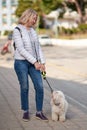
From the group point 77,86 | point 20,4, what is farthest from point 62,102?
point 20,4

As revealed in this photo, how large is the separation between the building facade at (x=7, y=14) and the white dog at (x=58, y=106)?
90.6m

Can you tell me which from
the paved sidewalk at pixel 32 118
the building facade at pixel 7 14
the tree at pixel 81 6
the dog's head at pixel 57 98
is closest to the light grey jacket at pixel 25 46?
the dog's head at pixel 57 98

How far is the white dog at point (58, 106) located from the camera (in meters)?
8.56

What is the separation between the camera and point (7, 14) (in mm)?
104250

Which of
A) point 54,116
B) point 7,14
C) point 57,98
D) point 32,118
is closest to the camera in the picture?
point 57,98

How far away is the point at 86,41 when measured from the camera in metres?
53.7

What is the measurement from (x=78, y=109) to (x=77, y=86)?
5562 millimetres

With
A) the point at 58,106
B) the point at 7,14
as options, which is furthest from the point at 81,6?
the point at 58,106

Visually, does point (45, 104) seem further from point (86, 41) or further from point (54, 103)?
point (86, 41)

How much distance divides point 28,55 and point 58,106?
3.21ft

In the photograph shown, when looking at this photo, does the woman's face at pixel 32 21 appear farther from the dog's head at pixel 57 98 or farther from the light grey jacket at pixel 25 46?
the dog's head at pixel 57 98

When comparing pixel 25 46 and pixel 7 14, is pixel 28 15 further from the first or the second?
pixel 7 14

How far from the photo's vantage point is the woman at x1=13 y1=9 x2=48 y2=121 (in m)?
8.56

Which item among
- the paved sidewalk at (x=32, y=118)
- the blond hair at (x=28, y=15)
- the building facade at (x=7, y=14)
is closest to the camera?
the paved sidewalk at (x=32, y=118)
